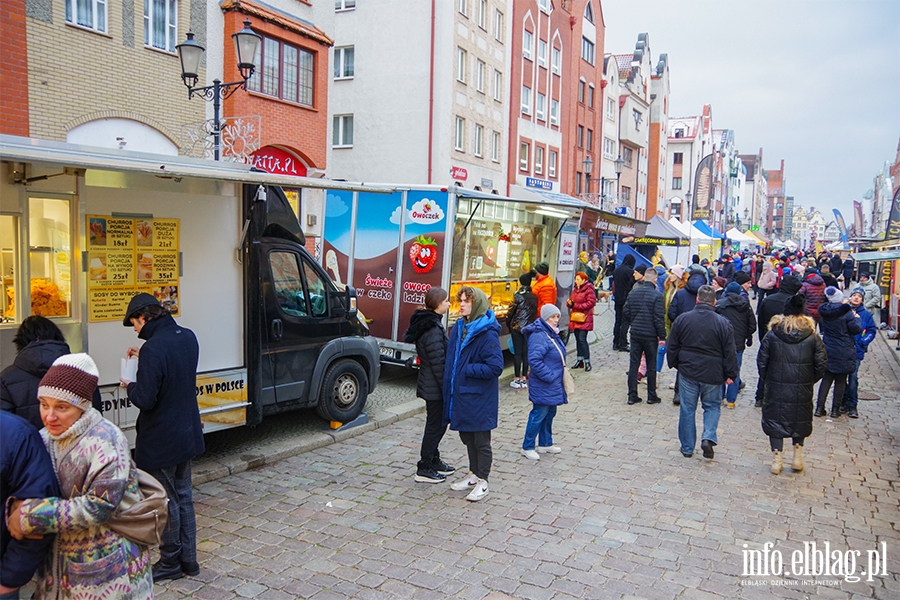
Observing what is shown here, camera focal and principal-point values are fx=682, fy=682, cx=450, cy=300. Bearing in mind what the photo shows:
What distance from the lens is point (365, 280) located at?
10688mm

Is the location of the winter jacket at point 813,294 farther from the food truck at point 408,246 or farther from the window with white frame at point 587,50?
the window with white frame at point 587,50

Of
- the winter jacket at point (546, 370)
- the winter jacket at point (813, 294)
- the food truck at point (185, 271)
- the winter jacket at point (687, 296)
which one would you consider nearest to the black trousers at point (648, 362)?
the winter jacket at point (687, 296)

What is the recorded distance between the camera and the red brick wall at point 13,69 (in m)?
11.2

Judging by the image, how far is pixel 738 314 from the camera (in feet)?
30.6

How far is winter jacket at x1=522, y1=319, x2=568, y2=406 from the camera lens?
22.8 feet

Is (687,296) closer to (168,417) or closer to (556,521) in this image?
(556,521)

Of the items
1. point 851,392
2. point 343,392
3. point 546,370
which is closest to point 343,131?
point 343,392

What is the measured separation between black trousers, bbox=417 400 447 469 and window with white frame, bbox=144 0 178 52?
11.1 meters

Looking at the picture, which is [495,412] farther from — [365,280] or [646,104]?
[646,104]

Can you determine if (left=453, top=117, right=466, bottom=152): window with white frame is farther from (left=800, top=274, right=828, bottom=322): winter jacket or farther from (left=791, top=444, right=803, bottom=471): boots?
(left=791, top=444, right=803, bottom=471): boots

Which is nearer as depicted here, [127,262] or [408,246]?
[127,262]

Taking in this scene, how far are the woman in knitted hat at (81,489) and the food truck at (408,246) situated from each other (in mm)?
6633

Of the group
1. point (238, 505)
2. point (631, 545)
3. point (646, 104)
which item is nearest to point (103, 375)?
point (238, 505)

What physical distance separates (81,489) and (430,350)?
3.60m
